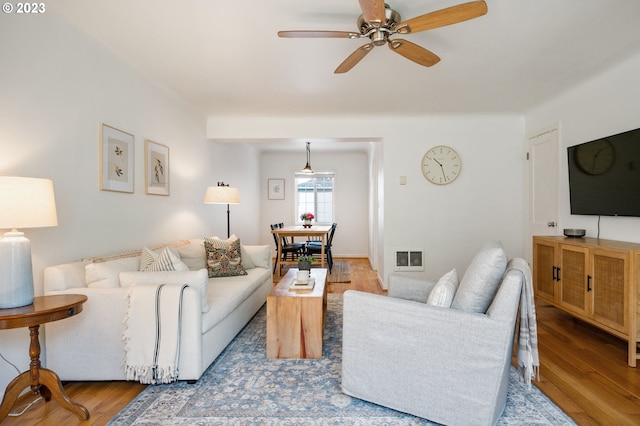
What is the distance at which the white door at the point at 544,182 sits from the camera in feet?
13.5

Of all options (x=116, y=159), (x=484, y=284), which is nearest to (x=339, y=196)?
(x=116, y=159)

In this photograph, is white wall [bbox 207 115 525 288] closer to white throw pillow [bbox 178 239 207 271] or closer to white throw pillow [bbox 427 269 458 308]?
white throw pillow [bbox 178 239 207 271]

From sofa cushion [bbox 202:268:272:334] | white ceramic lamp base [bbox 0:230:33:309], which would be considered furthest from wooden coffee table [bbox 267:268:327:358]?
white ceramic lamp base [bbox 0:230:33:309]

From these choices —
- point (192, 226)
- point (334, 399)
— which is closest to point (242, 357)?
point (334, 399)

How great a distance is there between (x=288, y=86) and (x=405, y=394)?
9.96ft

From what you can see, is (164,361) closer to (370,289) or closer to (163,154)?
(163,154)

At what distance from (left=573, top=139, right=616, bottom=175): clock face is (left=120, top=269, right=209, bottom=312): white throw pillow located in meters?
3.58

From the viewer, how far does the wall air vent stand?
4.93 m

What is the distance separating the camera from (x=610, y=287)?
8.91 ft

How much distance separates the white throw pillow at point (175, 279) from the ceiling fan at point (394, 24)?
1633mm

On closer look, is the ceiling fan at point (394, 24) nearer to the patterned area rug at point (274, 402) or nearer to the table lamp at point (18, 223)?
the table lamp at point (18, 223)

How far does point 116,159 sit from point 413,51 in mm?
2562

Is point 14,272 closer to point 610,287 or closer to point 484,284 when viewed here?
point 484,284

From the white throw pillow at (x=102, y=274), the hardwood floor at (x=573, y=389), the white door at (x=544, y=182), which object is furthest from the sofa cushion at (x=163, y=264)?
the white door at (x=544, y=182)
